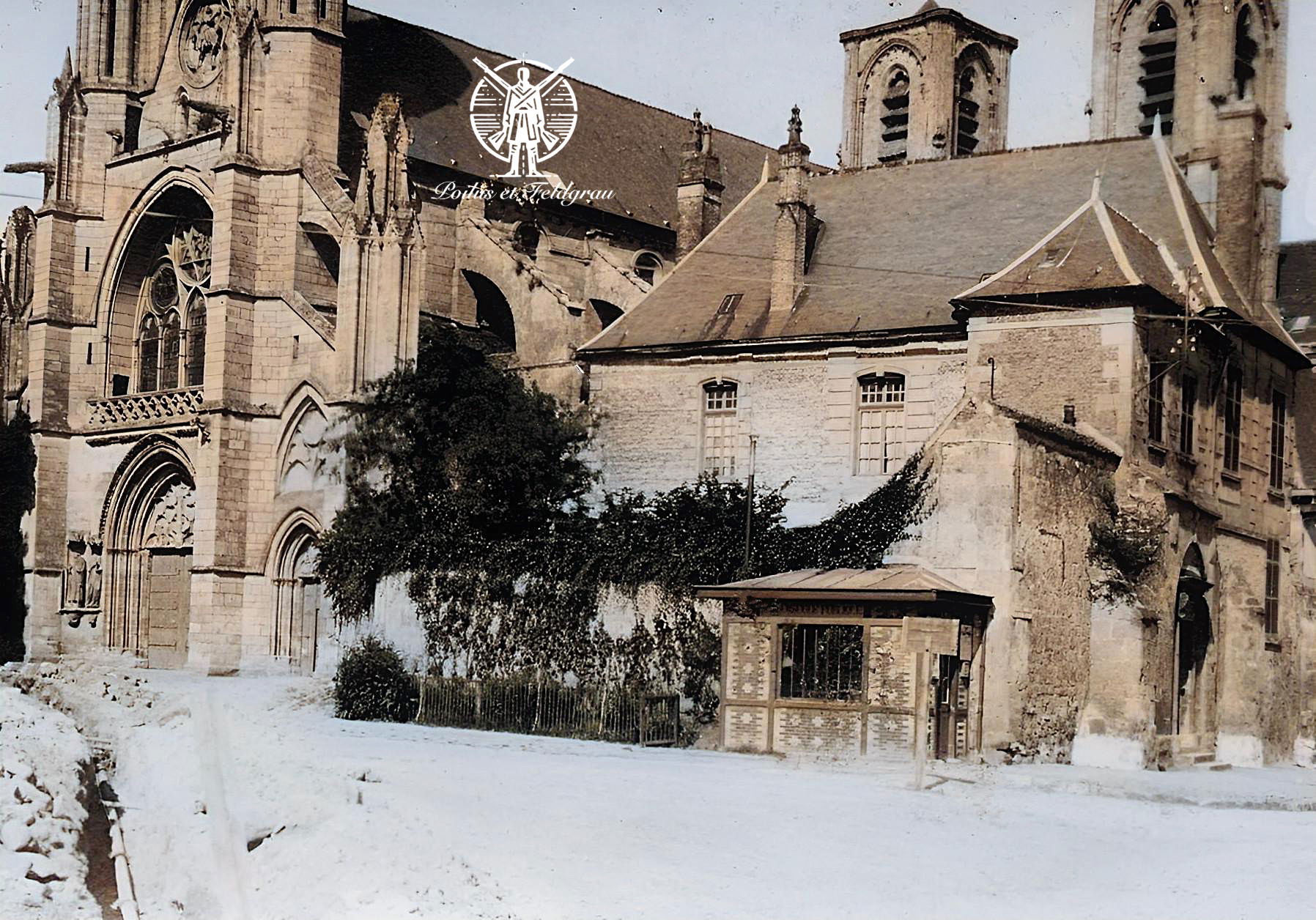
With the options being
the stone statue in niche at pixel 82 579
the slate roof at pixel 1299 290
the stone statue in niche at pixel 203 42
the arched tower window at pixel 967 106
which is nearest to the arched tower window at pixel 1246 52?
the slate roof at pixel 1299 290

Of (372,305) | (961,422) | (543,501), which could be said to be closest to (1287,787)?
(961,422)

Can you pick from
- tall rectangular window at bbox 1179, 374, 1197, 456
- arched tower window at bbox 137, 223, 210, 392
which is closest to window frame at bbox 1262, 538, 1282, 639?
tall rectangular window at bbox 1179, 374, 1197, 456

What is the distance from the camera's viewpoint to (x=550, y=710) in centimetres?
2497

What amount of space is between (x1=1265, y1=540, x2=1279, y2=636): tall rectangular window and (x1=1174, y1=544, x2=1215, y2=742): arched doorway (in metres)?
2.61

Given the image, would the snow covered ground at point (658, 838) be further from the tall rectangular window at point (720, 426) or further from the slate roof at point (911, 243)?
the slate roof at point (911, 243)

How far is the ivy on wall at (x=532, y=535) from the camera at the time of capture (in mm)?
25281

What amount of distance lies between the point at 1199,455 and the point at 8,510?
24.5 m

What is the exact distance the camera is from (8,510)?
1537 inches

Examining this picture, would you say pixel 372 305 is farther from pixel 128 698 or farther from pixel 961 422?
pixel 961 422

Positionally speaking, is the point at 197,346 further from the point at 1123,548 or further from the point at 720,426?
the point at 1123,548

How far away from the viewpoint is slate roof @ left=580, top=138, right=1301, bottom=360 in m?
30.9

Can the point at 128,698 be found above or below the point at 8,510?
below

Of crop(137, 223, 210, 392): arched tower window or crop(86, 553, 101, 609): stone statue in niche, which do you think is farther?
crop(86, 553, 101, 609): stone statue in niche

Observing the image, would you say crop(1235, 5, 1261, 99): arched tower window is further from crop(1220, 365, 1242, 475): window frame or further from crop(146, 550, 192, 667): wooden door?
crop(146, 550, 192, 667): wooden door
